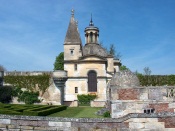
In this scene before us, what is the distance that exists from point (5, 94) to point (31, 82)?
4075mm

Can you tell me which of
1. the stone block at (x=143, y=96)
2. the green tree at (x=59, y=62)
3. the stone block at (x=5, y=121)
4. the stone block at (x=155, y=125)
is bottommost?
the stone block at (x=155, y=125)

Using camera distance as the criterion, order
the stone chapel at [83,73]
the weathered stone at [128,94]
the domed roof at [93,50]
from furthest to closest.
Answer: the domed roof at [93,50], the stone chapel at [83,73], the weathered stone at [128,94]

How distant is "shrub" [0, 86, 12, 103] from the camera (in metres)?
35.7

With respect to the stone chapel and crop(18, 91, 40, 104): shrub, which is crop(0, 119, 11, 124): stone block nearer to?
crop(18, 91, 40, 104): shrub

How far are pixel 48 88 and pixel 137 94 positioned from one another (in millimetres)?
22081

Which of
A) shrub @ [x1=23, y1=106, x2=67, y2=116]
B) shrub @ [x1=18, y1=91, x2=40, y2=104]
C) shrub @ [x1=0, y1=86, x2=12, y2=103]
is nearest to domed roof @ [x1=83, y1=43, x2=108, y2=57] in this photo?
shrub @ [x1=18, y1=91, x2=40, y2=104]

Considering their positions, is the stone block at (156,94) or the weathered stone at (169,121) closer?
the weathered stone at (169,121)

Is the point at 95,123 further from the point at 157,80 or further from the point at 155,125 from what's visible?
the point at 157,80

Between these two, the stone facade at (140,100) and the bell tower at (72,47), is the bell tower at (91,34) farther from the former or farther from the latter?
the stone facade at (140,100)

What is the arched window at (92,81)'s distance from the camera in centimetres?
4447

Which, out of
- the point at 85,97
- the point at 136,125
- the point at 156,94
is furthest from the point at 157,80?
the point at 136,125

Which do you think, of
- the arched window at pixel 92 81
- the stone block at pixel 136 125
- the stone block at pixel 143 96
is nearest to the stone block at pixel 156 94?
the stone block at pixel 143 96

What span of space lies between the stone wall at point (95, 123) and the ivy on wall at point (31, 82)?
24.7 m

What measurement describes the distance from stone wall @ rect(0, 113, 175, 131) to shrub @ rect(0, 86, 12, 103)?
2472cm
